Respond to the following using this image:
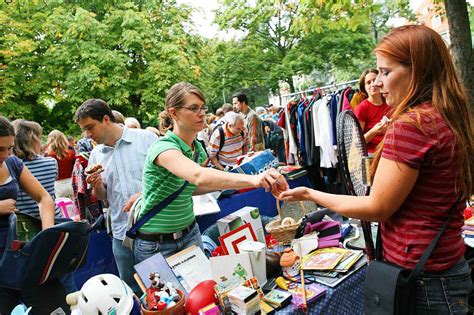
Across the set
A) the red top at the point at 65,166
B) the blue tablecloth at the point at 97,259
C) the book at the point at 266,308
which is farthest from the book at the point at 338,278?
the red top at the point at 65,166

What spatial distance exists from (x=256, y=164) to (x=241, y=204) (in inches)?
27.1

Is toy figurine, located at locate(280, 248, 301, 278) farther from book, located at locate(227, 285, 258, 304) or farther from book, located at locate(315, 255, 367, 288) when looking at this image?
book, located at locate(227, 285, 258, 304)

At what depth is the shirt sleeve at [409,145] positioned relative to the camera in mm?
1204

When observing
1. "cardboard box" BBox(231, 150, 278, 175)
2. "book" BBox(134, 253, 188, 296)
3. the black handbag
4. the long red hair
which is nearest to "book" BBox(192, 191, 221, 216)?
"cardboard box" BBox(231, 150, 278, 175)

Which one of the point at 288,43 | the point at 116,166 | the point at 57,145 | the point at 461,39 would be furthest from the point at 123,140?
the point at 288,43

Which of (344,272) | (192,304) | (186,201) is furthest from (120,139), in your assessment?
(344,272)

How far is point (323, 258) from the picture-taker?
2.10 meters

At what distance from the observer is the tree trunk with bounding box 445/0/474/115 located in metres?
4.41

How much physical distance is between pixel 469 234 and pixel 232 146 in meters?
3.33

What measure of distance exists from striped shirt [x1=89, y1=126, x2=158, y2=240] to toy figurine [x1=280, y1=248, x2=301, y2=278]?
121 cm

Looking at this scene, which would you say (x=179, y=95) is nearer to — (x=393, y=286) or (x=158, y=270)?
(x=158, y=270)

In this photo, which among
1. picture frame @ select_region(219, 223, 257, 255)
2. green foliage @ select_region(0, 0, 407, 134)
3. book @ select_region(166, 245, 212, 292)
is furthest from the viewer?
green foliage @ select_region(0, 0, 407, 134)

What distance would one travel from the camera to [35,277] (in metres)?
2.04

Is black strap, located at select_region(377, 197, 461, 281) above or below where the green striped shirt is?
below
